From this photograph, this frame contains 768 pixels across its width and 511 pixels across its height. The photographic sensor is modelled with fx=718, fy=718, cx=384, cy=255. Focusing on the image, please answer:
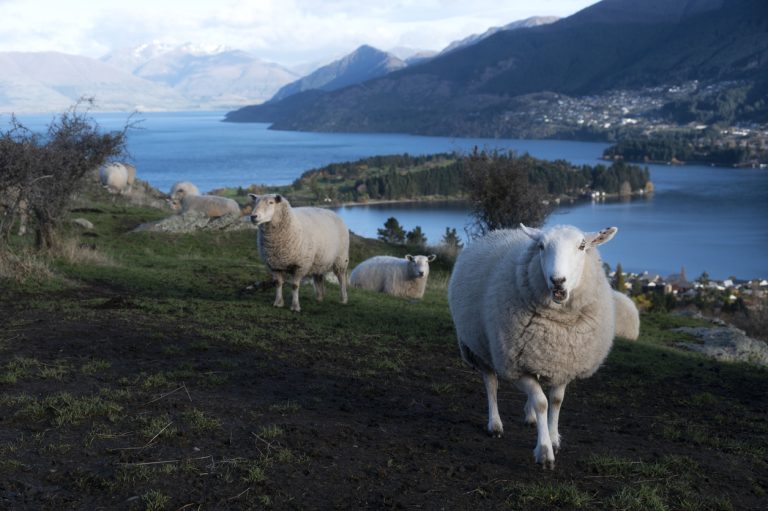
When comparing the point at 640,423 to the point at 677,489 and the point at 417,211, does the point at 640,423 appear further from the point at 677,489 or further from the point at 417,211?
the point at 417,211

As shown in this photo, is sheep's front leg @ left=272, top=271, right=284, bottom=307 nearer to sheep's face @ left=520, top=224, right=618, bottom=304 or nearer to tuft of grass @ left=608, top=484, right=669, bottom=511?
sheep's face @ left=520, top=224, right=618, bottom=304

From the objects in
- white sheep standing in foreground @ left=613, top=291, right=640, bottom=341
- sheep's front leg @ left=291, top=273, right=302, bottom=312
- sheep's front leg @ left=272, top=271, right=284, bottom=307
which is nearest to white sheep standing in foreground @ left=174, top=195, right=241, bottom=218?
sheep's front leg @ left=272, top=271, right=284, bottom=307

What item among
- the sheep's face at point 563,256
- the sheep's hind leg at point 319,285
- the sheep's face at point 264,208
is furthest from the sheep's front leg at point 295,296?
the sheep's face at point 563,256

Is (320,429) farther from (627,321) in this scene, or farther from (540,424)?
(627,321)

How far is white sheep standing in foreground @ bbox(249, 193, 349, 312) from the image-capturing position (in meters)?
12.6

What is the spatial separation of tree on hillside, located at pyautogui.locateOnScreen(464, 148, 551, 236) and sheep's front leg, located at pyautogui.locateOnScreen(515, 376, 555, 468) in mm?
22855

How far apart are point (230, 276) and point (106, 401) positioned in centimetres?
1018

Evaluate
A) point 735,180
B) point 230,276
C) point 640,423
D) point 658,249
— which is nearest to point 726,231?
point 658,249

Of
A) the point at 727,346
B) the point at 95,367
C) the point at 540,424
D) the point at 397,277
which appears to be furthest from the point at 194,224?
the point at 540,424

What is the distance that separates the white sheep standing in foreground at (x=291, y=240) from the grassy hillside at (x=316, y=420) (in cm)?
130

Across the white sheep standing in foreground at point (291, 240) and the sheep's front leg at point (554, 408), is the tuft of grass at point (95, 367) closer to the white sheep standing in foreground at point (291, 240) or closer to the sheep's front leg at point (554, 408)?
the sheep's front leg at point (554, 408)

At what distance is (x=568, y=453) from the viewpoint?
19.5 ft

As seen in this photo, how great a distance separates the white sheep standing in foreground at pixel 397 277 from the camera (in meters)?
17.4

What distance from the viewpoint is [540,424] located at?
5.68 meters
